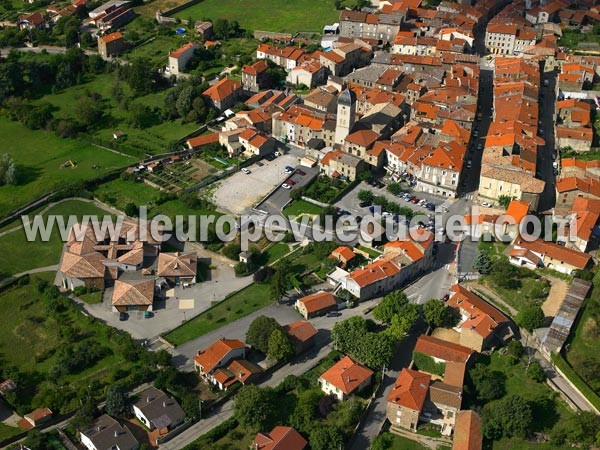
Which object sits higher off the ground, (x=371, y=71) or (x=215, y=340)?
(x=371, y=71)

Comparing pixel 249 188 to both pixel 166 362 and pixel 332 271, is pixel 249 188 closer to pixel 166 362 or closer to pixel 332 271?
pixel 332 271

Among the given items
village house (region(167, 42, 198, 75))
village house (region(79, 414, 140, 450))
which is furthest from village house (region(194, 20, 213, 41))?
village house (region(79, 414, 140, 450))

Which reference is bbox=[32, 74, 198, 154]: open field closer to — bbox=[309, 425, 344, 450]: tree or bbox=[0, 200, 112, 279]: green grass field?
bbox=[0, 200, 112, 279]: green grass field

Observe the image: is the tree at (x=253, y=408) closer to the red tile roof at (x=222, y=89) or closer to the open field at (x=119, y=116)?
the open field at (x=119, y=116)

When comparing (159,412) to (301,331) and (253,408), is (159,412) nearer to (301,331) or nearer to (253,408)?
(253,408)

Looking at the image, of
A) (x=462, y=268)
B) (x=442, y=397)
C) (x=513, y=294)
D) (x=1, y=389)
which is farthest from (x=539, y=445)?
(x=1, y=389)

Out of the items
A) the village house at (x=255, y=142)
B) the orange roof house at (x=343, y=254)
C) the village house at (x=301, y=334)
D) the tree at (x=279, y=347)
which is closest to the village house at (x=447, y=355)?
the village house at (x=301, y=334)

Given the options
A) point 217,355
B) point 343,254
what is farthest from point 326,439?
point 343,254
